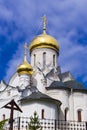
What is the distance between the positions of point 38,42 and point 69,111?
7.11 metres

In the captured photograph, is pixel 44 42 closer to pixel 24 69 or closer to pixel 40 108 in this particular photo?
pixel 24 69

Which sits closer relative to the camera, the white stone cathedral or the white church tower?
the white stone cathedral

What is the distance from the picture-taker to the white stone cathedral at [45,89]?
21328mm

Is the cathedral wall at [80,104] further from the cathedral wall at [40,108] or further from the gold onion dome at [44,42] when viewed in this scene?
the gold onion dome at [44,42]

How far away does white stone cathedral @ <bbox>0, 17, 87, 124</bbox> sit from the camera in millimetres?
21328

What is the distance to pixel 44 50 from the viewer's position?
26.7m

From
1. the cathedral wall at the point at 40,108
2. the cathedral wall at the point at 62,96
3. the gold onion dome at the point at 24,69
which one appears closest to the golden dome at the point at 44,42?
the gold onion dome at the point at 24,69

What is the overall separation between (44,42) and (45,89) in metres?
4.86

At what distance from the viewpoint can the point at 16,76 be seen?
25.9m

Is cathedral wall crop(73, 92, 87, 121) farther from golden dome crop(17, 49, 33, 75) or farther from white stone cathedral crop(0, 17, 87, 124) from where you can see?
golden dome crop(17, 49, 33, 75)

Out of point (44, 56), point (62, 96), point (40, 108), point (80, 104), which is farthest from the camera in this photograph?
point (44, 56)

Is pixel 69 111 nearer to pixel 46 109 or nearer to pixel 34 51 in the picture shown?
pixel 46 109

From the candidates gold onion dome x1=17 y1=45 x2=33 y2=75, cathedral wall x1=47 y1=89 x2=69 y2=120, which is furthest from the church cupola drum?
cathedral wall x1=47 y1=89 x2=69 y2=120

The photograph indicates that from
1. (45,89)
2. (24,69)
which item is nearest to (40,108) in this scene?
(45,89)
